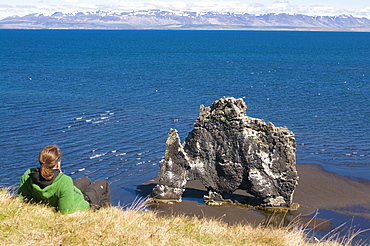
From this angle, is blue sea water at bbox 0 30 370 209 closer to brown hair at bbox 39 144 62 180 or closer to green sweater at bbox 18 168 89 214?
green sweater at bbox 18 168 89 214

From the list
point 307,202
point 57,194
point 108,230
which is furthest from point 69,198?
point 307,202

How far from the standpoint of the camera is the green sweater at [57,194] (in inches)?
441

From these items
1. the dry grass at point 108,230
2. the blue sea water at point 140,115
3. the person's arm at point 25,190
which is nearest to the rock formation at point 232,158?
the blue sea water at point 140,115

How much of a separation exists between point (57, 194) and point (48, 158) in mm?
1406

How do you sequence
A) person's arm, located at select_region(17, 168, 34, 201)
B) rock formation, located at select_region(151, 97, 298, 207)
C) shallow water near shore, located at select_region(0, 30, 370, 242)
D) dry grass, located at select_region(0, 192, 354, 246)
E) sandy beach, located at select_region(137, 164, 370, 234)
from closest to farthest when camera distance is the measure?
dry grass, located at select_region(0, 192, 354, 246) → person's arm, located at select_region(17, 168, 34, 201) → sandy beach, located at select_region(137, 164, 370, 234) → rock formation, located at select_region(151, 97, 298, 207) → shallow water near shore, located at select_region(0, 30, 370, 242)

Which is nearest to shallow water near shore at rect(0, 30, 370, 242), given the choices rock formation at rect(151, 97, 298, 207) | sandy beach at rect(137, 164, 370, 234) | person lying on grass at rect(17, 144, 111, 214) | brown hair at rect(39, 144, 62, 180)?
sandy beach at rect(137, 164, 370, 234)

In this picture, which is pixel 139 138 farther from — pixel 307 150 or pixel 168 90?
pixel 168 90

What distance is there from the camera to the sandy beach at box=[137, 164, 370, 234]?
71.7 ft

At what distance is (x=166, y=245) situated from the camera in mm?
10844

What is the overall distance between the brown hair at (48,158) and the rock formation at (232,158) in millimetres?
13306

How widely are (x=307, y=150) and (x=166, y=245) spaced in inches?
1055

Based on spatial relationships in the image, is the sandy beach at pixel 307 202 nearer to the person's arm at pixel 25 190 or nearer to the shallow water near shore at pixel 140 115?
the shallow water near shore at pixel 140 115

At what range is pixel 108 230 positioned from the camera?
36.0 feet

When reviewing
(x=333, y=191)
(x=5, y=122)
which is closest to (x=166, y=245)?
(x=333, y=191)
